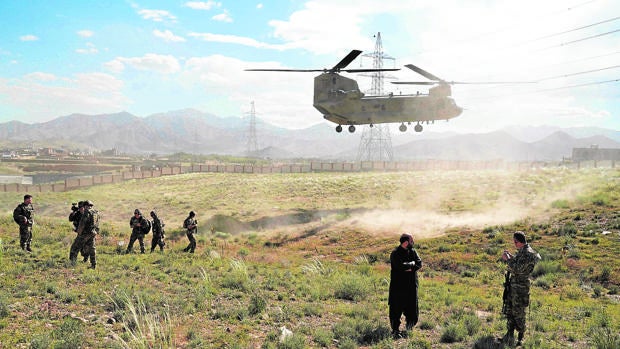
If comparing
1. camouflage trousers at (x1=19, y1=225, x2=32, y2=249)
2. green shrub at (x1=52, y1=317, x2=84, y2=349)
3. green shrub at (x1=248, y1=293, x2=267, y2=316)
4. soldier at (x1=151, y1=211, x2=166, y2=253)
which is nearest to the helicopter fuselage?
soldier at (x1=151, y1=211, x2=166, y2=253)

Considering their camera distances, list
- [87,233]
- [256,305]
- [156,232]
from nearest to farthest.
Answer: [256,305]
[87,233]
[156,232]

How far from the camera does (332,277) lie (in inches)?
602

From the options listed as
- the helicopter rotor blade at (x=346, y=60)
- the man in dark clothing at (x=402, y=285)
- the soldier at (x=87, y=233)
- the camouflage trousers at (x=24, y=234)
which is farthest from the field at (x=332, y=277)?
the helicopter rotor blade at (x=346, y=60)

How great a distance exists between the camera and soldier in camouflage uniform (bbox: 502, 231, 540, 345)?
27.0 ft

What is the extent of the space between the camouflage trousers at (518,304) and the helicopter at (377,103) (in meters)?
25.2

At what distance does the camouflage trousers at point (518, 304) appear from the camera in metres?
8.30

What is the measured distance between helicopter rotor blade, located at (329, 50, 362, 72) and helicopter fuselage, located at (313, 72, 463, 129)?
631mm

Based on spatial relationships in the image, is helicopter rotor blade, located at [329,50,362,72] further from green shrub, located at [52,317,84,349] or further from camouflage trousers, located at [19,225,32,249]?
green shrub, located at [52,317,84,349]

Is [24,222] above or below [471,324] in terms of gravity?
above

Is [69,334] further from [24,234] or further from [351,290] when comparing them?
[24,234]

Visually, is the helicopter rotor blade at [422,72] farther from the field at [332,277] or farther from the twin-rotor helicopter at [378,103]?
the field at [332,277]

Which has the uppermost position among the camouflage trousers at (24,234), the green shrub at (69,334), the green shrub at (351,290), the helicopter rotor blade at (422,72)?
the helicopter rotor blade at (422,72)

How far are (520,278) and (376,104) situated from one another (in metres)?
25.7

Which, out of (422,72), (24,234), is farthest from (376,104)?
(24,234)
